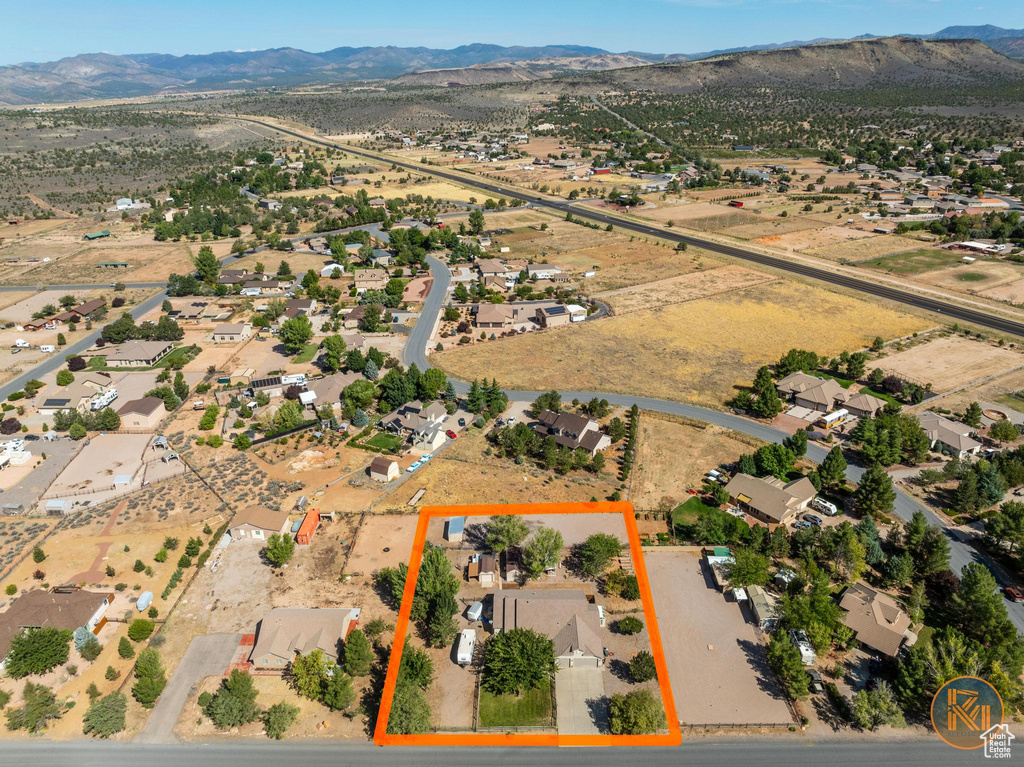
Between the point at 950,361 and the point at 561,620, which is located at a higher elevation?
the point at 950,361

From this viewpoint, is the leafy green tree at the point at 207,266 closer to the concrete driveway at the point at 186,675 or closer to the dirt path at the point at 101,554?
the dirt path at the point at 101,554

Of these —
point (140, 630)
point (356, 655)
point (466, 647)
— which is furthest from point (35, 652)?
point (466, 647)

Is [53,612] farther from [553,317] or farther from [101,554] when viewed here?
[553,317]

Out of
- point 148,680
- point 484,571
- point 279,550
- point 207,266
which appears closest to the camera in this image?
point 148,680

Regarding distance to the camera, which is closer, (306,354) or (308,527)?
(308,527)

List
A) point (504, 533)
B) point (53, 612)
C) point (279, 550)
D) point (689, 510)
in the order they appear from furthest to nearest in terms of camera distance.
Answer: point (689, 510), point (504, 533), point (279, 550), point (53, 612)

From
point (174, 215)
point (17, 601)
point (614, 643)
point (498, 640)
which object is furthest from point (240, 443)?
point (174, 215)

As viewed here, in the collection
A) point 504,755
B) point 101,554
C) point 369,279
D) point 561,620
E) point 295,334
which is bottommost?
point 504,755
